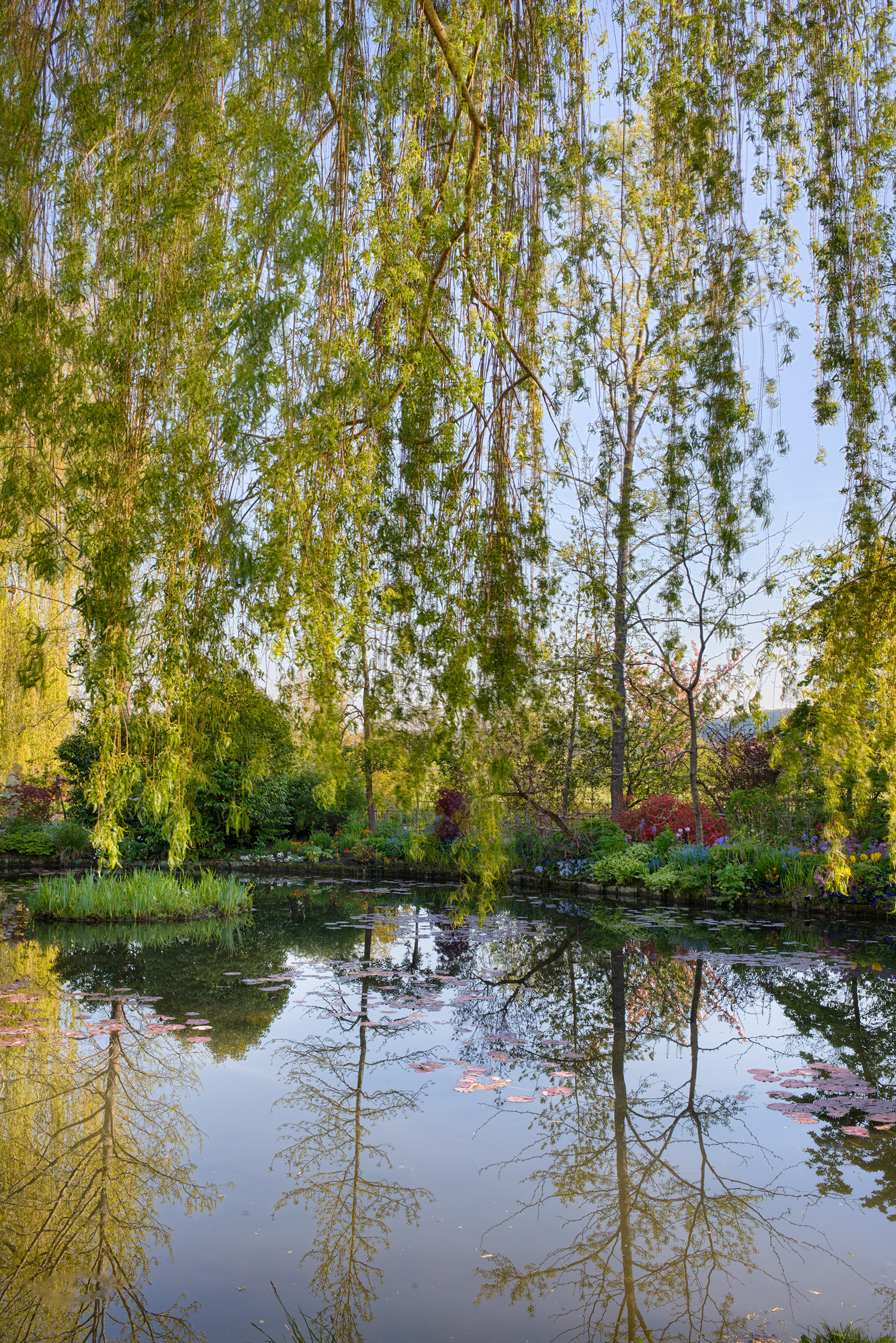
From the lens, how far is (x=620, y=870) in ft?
33.3

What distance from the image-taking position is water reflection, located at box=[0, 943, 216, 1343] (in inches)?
92.1

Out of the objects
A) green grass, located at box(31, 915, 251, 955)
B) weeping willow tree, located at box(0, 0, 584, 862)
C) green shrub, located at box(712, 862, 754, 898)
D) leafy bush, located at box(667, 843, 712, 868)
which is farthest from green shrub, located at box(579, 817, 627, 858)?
weeping willow tree, located at box(0, 0, 584, 862)

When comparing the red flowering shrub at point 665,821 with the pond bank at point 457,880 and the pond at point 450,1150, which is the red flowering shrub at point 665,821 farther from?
the pond at point 450,1150

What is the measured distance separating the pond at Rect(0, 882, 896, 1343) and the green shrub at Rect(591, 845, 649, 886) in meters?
3.55

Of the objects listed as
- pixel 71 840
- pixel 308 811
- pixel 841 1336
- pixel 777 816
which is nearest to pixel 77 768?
pixel 71 840

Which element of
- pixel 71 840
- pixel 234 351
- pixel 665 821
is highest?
pixel 234 351

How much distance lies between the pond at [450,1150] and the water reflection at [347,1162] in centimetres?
1

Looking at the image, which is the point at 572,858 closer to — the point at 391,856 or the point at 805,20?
the point at 391,856

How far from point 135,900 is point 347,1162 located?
5.84 metres

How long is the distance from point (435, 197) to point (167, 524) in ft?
3.76

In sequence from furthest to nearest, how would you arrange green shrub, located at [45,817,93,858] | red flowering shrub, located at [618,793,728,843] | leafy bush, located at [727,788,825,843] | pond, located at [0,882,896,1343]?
1. green shrub, located at [45,817,93,858]
2. red flowering shrub, located at [618,793,728,843]
3. leafy bush, located at [727,788,825,843]
4. pond, located at [0,882,896,1343]

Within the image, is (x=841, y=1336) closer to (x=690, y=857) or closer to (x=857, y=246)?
(x=857, y=246)

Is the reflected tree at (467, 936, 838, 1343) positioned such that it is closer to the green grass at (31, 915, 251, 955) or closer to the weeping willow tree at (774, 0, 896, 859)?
the weeping willow tree at (774, 0, 896, 859)

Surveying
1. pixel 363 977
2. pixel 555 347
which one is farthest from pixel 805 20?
pixel 363 977
